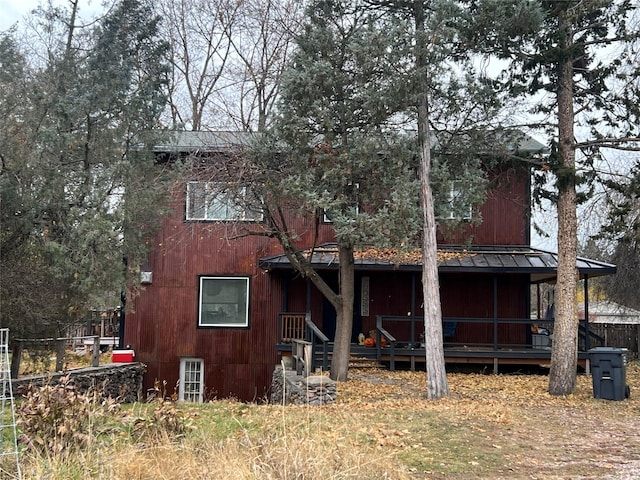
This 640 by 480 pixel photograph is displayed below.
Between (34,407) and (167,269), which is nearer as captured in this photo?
(34,407)

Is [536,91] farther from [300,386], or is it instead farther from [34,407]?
[34,407]

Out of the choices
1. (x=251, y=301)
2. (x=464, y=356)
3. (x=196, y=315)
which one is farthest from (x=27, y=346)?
(x=464, y=356)

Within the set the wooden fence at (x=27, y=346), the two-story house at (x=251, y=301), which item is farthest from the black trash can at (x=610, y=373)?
the wooden fence at (x=27, y=346)

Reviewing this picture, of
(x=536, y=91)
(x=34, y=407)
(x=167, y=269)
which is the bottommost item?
(x=34, y=407)

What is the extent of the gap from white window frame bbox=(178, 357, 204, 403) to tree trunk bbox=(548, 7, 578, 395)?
8942 mm

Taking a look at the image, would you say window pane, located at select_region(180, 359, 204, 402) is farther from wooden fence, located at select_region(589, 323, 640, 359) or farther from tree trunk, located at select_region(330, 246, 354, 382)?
wooden fence, located at select_region(589, 323, 640, 359)

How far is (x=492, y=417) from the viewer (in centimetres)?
873

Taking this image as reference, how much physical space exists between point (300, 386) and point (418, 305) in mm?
6662

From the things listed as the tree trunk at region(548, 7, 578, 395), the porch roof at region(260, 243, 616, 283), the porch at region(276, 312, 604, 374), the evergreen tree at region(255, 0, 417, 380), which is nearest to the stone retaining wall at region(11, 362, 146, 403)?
the porch at region(276, 312, 604, 374)

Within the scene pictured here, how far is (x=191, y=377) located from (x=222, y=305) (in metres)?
2.00

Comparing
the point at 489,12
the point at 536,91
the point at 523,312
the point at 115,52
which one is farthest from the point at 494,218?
the point at 115,52

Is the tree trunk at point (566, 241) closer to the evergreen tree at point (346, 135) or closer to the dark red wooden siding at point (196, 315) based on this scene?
the evergreen tree at point (346, 135)

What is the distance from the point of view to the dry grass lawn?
4.74 meters

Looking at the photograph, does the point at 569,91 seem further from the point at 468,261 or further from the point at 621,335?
the point at 621,335
